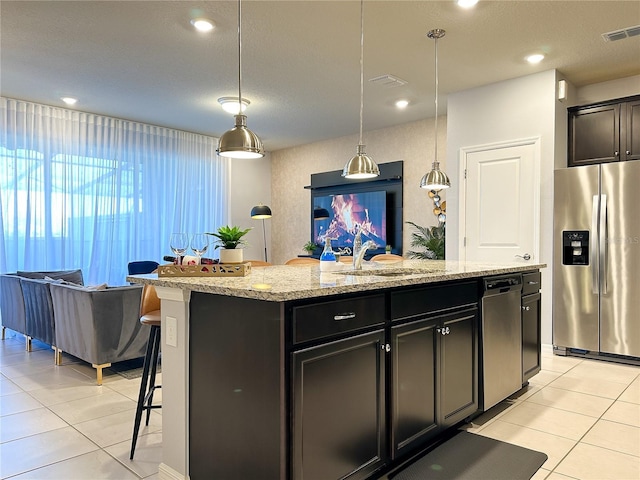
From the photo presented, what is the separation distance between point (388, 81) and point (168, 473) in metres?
4.08

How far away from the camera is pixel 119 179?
621 centimetres

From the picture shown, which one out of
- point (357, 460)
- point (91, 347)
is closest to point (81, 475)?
point (357, 460)

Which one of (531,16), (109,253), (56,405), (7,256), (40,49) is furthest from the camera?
(109,253)

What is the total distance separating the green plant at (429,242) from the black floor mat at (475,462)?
345cm

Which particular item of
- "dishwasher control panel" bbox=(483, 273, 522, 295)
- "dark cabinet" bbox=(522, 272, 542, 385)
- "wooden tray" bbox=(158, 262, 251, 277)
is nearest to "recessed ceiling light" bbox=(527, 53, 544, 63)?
"dark cabinet" bbox=(522, 272, 542, 385)

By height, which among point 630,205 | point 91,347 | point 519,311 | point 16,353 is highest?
point 630,205

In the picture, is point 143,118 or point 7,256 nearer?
point 7,256

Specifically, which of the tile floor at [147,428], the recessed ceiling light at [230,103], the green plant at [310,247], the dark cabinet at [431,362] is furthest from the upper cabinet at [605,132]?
the green plant at [310,247]

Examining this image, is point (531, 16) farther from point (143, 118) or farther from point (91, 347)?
point (143, 118)

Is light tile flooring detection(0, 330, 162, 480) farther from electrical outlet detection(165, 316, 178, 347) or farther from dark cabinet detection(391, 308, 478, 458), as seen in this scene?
dark cabinet detection(391, 308, 478, 458)

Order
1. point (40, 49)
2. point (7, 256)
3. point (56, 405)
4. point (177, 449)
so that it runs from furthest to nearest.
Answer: point (7, 256) < point (40, 49) < point (56, 405) < point (177, 449)

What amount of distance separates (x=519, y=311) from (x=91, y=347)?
3277mm

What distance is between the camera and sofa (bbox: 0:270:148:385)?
11.7 ft

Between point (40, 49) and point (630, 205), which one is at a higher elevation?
point (40, 49)
